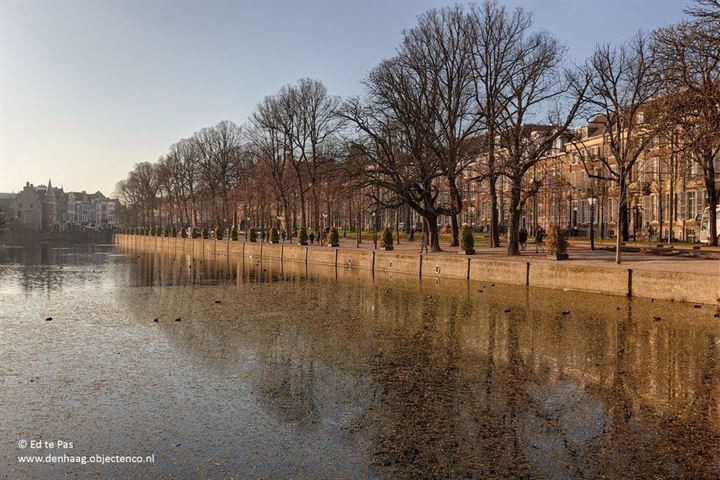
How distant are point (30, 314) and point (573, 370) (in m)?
16.1

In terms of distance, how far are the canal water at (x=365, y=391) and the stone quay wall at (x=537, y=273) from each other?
3.10 feet

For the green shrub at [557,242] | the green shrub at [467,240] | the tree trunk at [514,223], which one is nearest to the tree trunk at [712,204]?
the tree trunk at [514,223]

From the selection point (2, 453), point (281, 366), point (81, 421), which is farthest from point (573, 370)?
point (2, 453)

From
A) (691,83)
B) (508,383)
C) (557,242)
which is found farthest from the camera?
(557,242)

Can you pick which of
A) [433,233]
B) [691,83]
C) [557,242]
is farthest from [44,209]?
[691,83]

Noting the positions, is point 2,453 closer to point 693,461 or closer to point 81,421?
point 81,421

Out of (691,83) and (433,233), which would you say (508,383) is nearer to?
(691,83)

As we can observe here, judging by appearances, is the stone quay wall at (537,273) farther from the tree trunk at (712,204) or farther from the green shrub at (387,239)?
the tree trunk at (712,204)

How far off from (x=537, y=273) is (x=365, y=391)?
58.7ft

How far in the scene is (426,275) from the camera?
3234 cm

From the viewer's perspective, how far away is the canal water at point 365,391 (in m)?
6.70

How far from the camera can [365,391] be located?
31.4 feet

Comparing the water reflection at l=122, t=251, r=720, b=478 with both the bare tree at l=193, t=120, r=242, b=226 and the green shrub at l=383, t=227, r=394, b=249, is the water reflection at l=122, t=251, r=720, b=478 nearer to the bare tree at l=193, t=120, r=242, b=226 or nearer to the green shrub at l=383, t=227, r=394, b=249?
the green shrub at l=383, t=227, r=394, b=249

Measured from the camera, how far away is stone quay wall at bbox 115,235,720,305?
1994 centimetres
